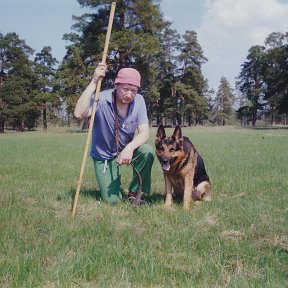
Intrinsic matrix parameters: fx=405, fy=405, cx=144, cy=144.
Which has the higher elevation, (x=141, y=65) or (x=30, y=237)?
(x=141, y=65)

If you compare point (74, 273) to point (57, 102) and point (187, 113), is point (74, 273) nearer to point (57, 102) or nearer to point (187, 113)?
point (57, 102)

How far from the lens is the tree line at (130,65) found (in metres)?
44.9

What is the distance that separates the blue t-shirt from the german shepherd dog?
1.94 feet

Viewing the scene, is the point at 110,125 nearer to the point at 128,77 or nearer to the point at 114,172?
the point at 114,172

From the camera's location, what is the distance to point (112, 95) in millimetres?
6984

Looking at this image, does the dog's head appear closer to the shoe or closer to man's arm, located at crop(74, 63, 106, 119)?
the shoe

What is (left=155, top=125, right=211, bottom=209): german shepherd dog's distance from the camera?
6.61m

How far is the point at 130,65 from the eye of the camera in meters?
47.0

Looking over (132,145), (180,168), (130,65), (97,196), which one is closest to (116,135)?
(132,145)

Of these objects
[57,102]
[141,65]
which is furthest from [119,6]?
[57,102]

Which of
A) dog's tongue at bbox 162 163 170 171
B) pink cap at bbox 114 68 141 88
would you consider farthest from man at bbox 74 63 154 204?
dog's tongue at bbox 162 163 170 171

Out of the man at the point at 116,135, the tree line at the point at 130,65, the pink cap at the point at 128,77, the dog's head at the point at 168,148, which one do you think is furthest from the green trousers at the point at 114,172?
the tree line at the point at 130,65

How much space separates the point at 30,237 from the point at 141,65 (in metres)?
43.5

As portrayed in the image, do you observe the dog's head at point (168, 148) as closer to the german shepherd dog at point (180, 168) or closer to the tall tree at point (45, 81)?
the german shepherd dog at point (180, 168)
